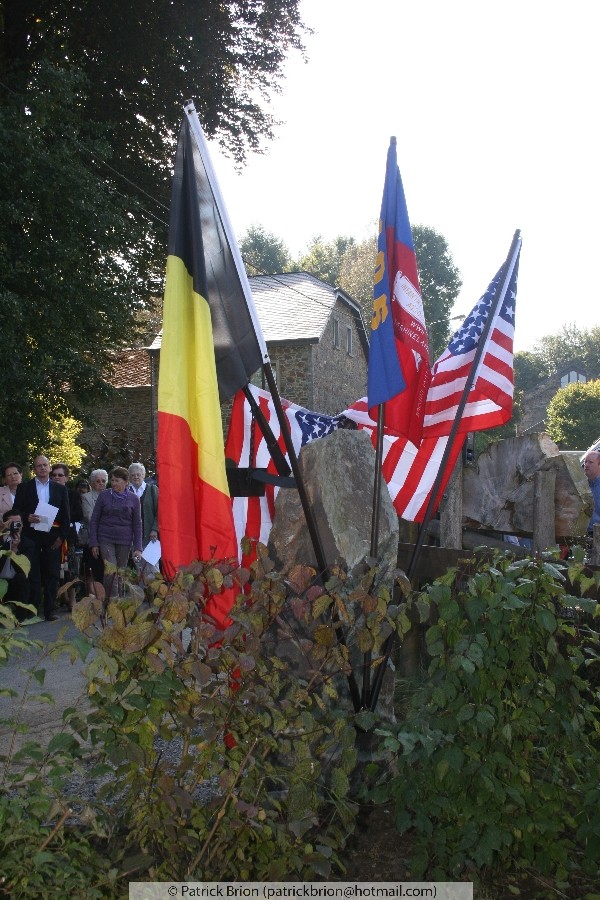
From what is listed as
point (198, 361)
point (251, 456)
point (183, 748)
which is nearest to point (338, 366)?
point (251, 456)

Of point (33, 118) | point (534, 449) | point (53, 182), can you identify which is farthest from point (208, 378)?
point (33, 118)

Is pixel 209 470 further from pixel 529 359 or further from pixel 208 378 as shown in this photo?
pixel 529 359

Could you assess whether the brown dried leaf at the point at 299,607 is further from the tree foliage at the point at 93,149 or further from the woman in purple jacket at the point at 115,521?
the tree foliage at the point at 93,149

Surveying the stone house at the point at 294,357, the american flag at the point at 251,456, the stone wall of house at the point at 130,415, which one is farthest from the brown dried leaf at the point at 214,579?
the stone wall of house at the point at 130,415

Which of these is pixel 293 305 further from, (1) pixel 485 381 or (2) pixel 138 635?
(2) pixel 138 635

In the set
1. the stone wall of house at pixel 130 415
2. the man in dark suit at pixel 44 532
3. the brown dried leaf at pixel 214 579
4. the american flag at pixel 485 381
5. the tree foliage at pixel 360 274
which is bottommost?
the man in dark suit at pixel 44 532

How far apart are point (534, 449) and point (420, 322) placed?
8.60 feet

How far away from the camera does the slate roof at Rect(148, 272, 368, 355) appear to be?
106 feet

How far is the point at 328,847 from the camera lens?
277 centimetres

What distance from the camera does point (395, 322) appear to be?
13.8 feet

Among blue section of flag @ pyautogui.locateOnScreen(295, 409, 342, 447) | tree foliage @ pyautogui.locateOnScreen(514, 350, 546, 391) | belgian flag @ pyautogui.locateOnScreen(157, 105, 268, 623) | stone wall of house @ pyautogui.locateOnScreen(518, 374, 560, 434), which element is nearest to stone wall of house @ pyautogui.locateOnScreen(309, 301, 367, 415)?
blue section of flag @ pyautogui.locateOnScreen(295, 409, 342, 447)

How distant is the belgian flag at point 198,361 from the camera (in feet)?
12.0

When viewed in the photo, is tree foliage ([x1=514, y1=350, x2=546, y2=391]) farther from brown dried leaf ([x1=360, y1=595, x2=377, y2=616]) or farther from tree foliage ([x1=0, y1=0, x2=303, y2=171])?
brown dried leaf ([x1=360, y1=595, x2=377, y2=616])

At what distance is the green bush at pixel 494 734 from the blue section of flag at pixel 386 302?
47.8 inches
